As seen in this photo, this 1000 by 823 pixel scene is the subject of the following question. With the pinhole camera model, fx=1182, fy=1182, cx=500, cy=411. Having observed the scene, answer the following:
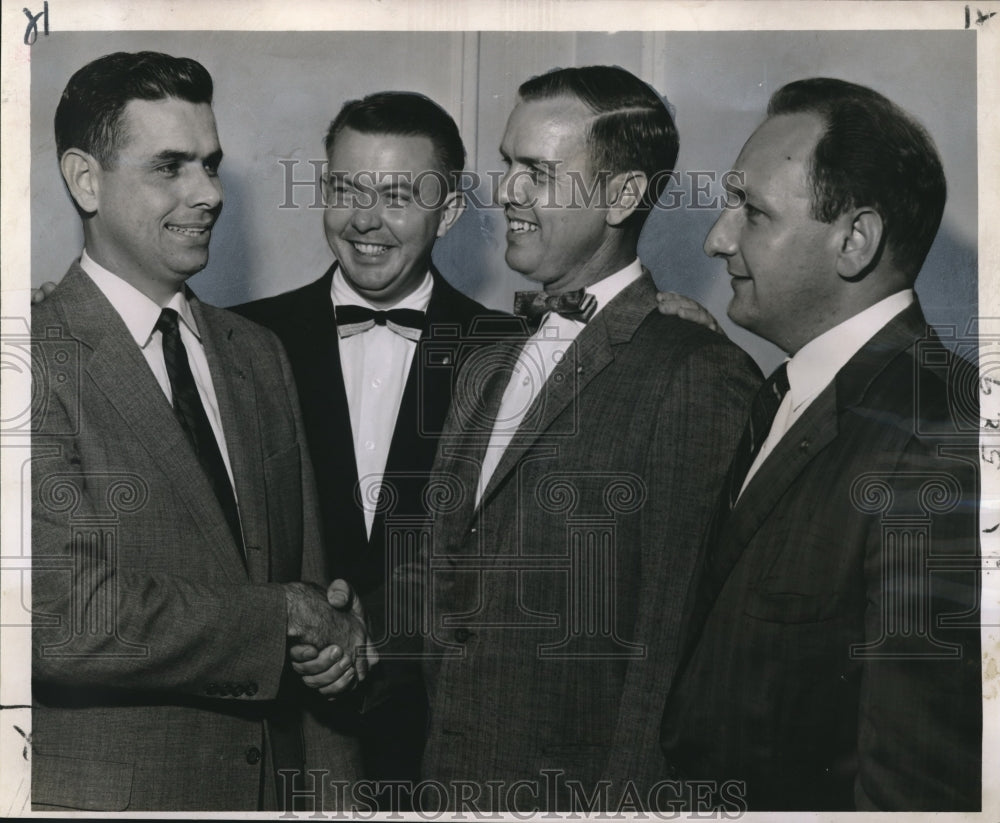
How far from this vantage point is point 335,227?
11.7 feet

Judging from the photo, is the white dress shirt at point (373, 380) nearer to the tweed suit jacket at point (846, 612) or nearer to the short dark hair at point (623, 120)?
the short dark hair at point (623, 120)

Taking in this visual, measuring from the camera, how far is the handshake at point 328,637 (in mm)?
3471

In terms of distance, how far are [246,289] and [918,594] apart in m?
2.21

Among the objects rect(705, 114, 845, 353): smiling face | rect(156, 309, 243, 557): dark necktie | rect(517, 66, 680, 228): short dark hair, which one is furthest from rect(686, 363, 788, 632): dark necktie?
rect(156, 309, 243, 557): dark necktie

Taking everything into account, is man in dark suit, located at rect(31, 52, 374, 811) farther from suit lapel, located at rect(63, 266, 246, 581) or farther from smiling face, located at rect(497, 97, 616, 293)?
smiling face, located at rect(497, 97, 616, 293)

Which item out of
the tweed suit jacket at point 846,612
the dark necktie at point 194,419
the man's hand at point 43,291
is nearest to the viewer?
the tweed suit jacket at point 846,612

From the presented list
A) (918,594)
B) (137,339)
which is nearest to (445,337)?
(137,339)

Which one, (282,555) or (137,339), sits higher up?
(137,339)

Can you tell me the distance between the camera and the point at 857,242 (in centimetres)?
342

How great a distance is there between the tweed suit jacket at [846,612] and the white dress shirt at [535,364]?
2.18 feet

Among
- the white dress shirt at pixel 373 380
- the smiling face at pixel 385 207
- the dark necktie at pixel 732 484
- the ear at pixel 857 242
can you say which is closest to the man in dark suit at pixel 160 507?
the white dress shirt at pixel 373 380

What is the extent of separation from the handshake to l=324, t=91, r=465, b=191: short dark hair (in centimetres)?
128

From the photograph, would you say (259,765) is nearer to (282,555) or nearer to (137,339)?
(282,555)

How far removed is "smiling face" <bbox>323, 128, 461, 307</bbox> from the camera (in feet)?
11.7
